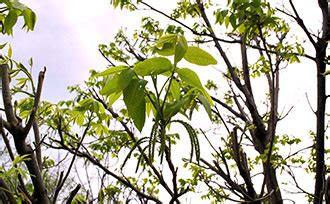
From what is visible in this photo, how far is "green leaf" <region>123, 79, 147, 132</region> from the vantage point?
0.63 metres

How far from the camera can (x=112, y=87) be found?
25.7 inches

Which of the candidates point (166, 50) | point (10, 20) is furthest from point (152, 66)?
point (10, 20)

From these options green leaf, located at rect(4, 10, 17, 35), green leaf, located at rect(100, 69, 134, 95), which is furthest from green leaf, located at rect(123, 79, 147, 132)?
green leaf, located at rect(4, 10, 17, 35)

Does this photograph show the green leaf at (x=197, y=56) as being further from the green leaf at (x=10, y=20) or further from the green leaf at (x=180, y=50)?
the green leaf at (x=10, y=20)

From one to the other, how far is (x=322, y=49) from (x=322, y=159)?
0.86 m

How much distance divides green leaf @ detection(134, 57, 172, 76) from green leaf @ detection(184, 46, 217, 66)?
0.04 meters

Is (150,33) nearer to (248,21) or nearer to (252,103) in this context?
(252,103)

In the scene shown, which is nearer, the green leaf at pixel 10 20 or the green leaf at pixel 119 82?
the green leaf at pixel 119 82

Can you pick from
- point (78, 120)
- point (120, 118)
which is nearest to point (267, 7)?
point (78, 120)

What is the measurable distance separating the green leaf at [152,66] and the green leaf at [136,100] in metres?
0.02

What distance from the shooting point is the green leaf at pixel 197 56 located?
63 cm

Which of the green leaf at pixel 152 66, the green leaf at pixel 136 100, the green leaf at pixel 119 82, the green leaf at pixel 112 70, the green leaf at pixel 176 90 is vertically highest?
the green leaf at pixel 176 90

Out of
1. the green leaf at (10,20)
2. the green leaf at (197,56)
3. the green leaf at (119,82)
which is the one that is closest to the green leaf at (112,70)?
the green leaf at (119,82)

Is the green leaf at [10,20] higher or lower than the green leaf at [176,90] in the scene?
higher
